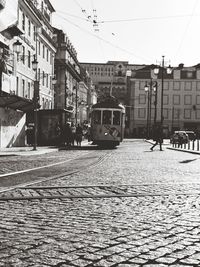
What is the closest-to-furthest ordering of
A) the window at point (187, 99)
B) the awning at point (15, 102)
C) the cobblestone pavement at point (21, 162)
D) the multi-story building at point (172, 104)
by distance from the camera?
1. the cobblestone pavement at point (21, 162)
2. the awning at point (15, 102)
3. the multi-story building at point (172, 104)
4. the window at point (187, 99)

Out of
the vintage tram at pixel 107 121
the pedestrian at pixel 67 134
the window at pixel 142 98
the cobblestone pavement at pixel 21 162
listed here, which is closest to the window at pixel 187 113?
the window at pixel 142 98

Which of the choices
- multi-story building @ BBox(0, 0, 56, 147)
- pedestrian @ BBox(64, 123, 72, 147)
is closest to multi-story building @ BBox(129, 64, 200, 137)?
multi-story building @ BBox(0, 0, 56, 147)

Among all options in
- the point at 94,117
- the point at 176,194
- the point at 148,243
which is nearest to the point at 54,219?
the point at 148,243

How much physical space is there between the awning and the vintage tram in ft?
15.1

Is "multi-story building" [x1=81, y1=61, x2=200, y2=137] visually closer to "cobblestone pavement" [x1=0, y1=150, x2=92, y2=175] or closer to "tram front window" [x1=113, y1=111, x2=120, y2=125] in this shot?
"tram front window" [x1=113, y1=111, x2=120, y2=125]

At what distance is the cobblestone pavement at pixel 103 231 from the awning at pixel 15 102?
17.7 m

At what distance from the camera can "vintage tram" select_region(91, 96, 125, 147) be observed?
31312 mm

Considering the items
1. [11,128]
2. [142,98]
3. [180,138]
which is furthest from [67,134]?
[142,98]

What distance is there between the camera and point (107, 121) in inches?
1235

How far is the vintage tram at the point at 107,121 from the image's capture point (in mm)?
31312

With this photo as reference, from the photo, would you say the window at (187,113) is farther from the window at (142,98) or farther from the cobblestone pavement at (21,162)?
the cobblestone pavement at (21,162)

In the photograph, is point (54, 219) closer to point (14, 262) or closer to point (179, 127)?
point (14, 262)

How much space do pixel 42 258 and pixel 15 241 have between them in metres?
0.72

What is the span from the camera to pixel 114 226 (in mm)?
5625
